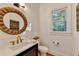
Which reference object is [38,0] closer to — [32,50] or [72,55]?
[32,50]

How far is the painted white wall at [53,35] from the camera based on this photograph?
1337 mm

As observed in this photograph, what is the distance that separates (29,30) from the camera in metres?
1.41

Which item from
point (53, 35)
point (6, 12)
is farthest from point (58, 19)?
point (6, 12)

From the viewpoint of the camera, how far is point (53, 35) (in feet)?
4.52

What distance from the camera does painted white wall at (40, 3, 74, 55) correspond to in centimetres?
134

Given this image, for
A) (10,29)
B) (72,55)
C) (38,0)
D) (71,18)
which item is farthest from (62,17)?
(10,29)

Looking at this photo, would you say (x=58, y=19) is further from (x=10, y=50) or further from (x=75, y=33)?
(x=10, y=50)

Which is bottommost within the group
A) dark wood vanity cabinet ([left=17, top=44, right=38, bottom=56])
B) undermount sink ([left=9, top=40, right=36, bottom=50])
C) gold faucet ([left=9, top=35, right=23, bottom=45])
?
dark wood vanity cabinet ([left=17, top=44, right=38, bottom=56])

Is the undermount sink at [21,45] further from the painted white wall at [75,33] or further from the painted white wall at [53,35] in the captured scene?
the painted white wall at [75,33]

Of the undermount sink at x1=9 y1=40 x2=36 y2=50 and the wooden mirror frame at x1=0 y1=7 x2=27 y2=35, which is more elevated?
the wooden mirror frame at x1=0 y1=7 x2=27 y2=35

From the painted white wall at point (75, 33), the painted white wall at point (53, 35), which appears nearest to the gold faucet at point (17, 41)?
the painted white wall at point (53, 35)

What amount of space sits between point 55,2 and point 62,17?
0.19 meters

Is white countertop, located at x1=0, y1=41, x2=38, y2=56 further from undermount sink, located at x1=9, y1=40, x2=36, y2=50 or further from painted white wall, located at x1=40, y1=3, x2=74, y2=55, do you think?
painted white wall, located at x1=40, y1=3, x2=74, y2=55

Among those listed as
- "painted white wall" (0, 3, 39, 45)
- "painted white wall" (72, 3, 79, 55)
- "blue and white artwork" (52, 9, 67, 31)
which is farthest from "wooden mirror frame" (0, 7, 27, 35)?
"painted white wall" (72, 3, 79, 55)
